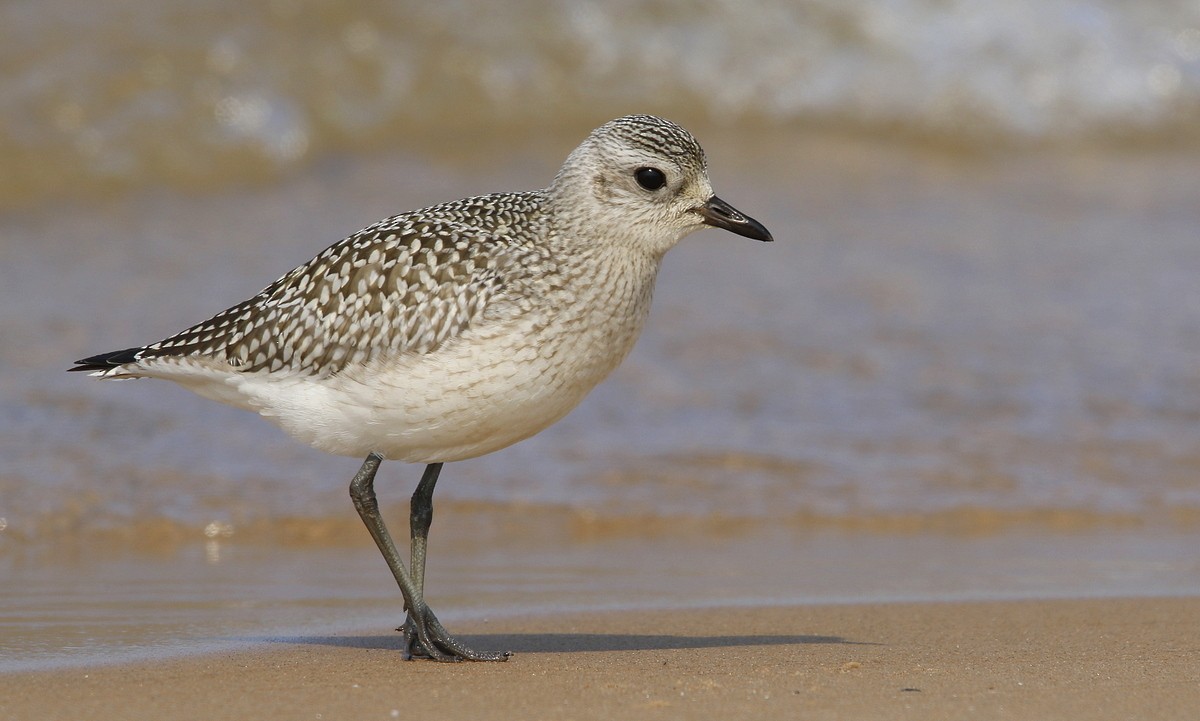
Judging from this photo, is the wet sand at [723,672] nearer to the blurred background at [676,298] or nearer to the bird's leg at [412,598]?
the bird's leg at [412,598]

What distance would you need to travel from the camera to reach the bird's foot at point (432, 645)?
6.07 metres

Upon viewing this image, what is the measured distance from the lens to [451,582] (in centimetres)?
757

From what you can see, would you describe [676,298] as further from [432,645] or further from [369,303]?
[432,645]

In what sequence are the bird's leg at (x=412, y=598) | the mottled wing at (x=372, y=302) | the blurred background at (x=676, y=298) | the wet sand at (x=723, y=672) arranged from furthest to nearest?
the blurred background at (x=676, y=298) → the bird's leg at (x=412, y=598) → the mottled wing at (x=372, y=302) → the wet sand at (x=723, y=672)

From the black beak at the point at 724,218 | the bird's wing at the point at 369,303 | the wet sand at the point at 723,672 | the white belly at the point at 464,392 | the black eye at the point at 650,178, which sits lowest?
the wet sand at the point at 723,672

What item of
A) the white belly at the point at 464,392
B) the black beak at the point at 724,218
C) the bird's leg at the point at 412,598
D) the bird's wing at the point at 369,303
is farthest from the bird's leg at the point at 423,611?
the black beak at the point at 724,218

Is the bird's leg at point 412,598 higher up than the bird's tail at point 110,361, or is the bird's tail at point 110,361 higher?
the bird's tail at point 110,361

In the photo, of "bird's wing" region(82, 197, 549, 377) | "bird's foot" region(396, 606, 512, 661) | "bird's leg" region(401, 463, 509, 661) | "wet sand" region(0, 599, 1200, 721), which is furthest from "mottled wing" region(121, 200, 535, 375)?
"wet sand" region(0, 599, 1200, 721)

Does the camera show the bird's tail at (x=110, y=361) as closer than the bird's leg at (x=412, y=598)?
No

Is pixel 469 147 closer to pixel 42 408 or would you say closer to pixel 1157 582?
pixel 42 408

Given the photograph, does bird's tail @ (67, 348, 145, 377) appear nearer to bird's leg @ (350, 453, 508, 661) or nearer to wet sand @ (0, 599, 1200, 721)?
bird's leg @ (350, 453, 508, 661)

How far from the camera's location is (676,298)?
11555 millimetres

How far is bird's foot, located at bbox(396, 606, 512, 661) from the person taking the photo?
19.9ft

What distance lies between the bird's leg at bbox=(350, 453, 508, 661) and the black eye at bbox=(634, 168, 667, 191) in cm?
149
